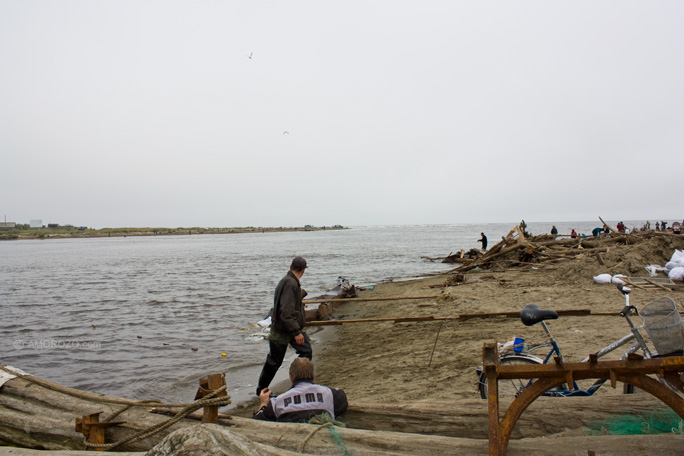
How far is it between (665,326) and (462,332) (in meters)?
5.78

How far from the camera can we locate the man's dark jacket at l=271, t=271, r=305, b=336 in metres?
5.00

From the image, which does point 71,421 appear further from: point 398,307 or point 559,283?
point 559,283

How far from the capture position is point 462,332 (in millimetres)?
7996

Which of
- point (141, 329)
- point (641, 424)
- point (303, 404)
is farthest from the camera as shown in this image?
point (141, 329)

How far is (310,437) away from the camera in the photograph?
8.56 ft

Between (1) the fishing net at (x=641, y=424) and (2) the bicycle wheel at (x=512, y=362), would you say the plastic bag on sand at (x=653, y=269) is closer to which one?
(2) the bicycle wheel at (x=512, y=362)

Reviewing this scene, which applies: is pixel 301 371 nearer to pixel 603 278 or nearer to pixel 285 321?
pixel 285 321

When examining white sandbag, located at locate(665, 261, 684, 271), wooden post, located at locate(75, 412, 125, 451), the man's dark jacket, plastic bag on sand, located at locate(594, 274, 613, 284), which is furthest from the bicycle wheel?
white sandbag, located at locate(665, 261, 684, 271)

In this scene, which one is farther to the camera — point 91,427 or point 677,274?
point 677,274

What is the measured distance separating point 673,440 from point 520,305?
7.67 m

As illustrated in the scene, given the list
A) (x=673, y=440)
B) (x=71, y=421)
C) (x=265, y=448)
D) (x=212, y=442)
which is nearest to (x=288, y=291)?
(x=71, y=421)

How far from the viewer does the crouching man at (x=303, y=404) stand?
3.20m

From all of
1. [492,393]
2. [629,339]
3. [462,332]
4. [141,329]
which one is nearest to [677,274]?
[462,332]

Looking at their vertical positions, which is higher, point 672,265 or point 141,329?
point 672,265
